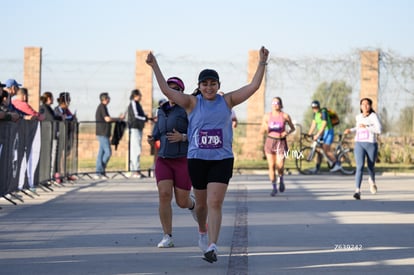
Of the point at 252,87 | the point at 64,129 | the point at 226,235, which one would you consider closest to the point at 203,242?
the point at 252,87

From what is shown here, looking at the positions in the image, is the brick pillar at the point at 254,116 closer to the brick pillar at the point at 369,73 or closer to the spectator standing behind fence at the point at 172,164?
the brick pillar at the point at 369,73

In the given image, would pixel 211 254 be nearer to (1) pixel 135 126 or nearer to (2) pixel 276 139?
(2) pixel 276 139

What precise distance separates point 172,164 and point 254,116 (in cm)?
2129

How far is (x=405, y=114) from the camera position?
3269cm

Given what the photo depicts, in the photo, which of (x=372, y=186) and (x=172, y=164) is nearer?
(x=172, y=164)

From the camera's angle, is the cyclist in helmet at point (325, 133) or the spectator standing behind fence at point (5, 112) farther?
the cyclist in helmet at point (325, 133)

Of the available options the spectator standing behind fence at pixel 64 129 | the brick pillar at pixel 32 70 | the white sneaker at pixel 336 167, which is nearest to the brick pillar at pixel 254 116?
the white sneaker at pixel 336 167

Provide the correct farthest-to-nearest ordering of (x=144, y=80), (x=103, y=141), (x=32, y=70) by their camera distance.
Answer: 1. (x=32, y=70)
2. (x=144, y=80)
3. (x=103, y=141)

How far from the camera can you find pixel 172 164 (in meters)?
11.8

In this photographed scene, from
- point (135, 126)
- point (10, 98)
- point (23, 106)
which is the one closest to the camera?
point (10, 98)

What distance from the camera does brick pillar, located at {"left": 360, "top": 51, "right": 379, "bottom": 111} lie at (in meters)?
32.2

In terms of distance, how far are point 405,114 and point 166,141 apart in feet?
71.9

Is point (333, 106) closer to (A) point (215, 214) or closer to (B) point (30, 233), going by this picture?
(B) point (30, 233)

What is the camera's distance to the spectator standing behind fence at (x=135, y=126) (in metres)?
25.8
